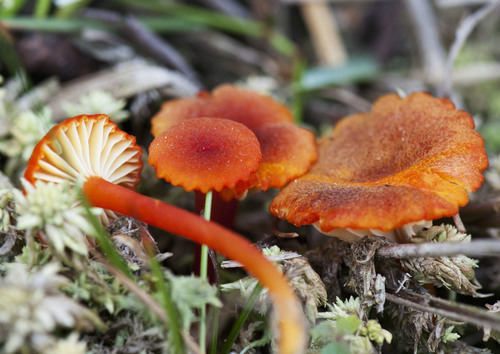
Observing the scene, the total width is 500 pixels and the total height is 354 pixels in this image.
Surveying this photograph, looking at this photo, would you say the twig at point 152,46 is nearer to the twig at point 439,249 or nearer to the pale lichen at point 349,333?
the twig at point 439,249

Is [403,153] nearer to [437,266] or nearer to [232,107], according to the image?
[437,266]

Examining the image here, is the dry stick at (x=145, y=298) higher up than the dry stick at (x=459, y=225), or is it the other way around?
the dry stick at (x=459, y=225)

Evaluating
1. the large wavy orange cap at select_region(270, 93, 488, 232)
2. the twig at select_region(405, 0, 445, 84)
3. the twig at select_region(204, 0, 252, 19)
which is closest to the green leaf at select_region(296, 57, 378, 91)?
the twig at select_region(405, 0, 445, 84)

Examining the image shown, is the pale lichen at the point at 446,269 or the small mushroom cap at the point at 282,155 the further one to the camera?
the small mushroom cap at the point at 282,155

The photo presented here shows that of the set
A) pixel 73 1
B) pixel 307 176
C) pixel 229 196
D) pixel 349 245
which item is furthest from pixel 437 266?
pixel 73 1

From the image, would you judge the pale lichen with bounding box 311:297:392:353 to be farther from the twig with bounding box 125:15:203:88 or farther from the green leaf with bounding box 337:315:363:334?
the twig with bounding box 125:15:203:88

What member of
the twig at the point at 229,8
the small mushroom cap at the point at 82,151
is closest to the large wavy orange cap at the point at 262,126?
the small mushroom cap at the point at 82,151
